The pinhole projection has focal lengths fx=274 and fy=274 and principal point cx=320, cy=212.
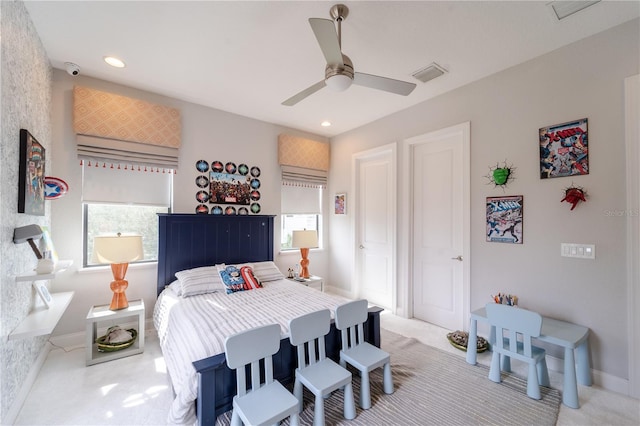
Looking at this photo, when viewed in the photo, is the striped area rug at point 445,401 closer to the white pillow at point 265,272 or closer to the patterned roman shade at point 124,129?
the white pillow at point 265,272

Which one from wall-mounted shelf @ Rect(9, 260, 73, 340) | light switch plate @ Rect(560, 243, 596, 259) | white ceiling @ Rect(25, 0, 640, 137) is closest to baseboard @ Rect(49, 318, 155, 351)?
wall-mounted shelf @ Rect(9, 260, 73, 340)

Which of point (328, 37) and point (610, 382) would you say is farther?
point (610, 382)

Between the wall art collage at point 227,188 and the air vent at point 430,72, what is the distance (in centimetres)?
244

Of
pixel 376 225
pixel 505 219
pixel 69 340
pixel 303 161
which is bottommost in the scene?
pixel 69 340

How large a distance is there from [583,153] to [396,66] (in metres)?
1.75

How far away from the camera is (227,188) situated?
3.78 m

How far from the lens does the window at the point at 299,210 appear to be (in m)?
4.46

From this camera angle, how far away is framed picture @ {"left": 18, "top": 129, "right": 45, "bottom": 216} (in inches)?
74.0

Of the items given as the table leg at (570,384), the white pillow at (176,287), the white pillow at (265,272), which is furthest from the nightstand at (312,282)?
the table leg at (570,384)

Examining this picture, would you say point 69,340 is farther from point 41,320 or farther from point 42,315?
point 41,320

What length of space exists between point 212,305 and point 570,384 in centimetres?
286

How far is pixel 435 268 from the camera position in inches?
136

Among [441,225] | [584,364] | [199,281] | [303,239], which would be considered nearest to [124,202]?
[199,281]

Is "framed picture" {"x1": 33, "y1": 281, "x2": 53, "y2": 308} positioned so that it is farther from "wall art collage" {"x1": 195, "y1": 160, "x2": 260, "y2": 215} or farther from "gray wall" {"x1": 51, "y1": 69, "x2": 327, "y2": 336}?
"wall art collage" {"x1": 195, "y1": 160, "x2": 260, "y2": 215}
